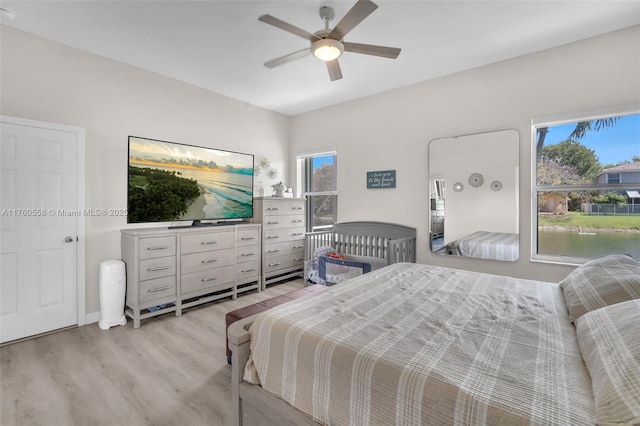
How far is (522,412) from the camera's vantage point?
832mm

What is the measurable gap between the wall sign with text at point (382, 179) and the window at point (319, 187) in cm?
65

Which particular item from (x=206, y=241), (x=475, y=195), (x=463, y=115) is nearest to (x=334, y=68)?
(x=463, y=115)

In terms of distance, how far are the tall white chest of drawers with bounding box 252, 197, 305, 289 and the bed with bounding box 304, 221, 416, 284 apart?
1.21ft

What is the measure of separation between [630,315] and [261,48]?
3282 millimetres

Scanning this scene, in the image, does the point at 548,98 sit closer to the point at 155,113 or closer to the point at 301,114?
the point at 301,114

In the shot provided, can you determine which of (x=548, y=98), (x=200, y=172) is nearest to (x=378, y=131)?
(x=548, y=98)

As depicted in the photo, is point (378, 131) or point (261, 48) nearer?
point (261, 48)

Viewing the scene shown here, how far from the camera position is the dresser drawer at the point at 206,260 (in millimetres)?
3361

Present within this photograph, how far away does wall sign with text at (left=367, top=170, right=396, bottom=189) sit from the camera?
407 centimetres

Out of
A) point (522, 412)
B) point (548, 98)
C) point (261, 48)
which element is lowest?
point (522, 412)

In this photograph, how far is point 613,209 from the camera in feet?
9.28

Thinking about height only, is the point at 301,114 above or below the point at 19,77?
above

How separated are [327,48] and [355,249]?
2837 millimetres

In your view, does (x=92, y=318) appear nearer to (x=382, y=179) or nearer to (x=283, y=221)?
(x=283, y=221)
